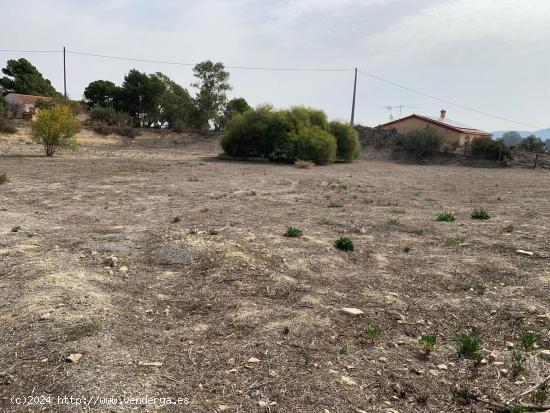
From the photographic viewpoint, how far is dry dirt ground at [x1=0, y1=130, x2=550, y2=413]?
10.3ft

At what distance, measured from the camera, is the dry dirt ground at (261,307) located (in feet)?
10.3

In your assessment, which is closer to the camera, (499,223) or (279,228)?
(279,228)

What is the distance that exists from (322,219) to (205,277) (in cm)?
434

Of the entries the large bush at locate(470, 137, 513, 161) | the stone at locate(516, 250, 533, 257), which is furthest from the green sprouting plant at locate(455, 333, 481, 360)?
the large bush at locate(470, 137, 513, 161)

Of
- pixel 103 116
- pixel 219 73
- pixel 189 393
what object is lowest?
pixel 189 393

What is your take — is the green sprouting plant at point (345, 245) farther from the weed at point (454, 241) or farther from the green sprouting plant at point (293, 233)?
the weed at point (454, 241)

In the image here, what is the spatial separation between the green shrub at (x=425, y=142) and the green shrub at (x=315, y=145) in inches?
382

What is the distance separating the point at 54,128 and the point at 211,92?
22315 mm

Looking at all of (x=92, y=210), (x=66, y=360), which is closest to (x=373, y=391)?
(x=66, y=360)

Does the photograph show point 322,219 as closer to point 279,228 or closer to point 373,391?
point 279,228

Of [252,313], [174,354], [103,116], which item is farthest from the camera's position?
[103,116]

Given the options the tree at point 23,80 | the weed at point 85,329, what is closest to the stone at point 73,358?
the weed at point 85,329

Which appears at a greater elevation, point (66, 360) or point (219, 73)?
point (219, 73)

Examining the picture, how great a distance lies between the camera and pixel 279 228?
816cm
